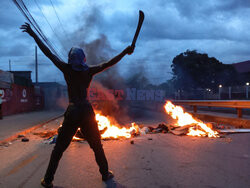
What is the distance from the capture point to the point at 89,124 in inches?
139

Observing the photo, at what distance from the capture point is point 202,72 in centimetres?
4128

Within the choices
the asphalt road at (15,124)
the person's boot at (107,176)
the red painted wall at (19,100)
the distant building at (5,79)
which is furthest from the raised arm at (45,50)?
the red painted wall at (19,100)

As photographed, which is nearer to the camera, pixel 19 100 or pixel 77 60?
pixel 77 60

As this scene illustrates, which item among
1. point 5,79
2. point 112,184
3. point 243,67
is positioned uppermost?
point 243,67

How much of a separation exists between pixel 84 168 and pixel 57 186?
0.95 m

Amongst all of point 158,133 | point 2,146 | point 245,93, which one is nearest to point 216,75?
point 245,93

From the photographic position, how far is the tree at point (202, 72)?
4097cm

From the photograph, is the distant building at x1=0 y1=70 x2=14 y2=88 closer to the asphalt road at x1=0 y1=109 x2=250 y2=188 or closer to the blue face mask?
the asphalt road at x1=0 y1=109 x2=250 y2=188

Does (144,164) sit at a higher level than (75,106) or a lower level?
lower

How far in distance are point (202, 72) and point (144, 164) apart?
128 feet

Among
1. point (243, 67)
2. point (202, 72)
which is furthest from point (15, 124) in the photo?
point (243, 67)

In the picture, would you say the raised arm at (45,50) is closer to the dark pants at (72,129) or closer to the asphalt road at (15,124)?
the dark pants at (72,129)

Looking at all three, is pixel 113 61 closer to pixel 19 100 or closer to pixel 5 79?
pixel 5 79

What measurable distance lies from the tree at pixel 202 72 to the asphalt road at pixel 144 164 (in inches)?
1406
